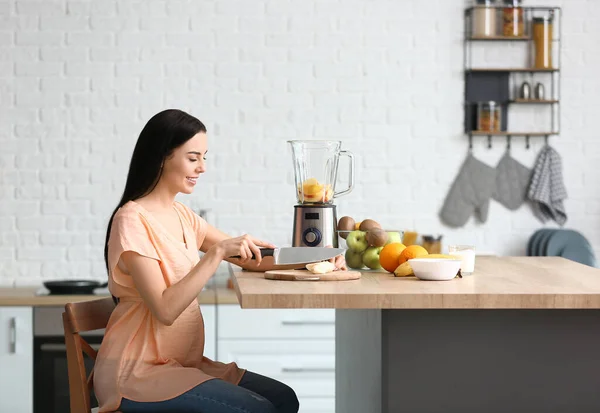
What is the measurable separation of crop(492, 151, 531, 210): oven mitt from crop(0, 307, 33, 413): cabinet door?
2315 mm

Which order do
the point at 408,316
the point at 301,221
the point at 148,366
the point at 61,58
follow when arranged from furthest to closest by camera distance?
1. the point at 61,58
2. the point at 301,221
3. the point at 148,366
4. the point at 408,316

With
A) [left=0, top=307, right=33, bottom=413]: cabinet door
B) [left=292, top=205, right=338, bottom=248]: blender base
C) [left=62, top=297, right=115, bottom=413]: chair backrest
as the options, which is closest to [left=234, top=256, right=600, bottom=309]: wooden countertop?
[left=292, top=205, right=338, bottom=248]: blender base

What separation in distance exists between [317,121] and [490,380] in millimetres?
2586

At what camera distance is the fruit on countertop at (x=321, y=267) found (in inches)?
80.0

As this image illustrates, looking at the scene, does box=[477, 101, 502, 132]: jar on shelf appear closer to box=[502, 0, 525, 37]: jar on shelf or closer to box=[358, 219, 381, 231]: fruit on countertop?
box=[502, 0, 525, 37]: jar on shelf

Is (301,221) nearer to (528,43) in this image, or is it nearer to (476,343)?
(476,343)

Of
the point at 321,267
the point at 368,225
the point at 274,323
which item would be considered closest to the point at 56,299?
the point at 274,323

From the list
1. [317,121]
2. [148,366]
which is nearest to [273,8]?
[317,121]

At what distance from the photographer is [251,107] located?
430 cm

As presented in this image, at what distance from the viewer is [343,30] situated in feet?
14.1

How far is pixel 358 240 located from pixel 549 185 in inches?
90.7

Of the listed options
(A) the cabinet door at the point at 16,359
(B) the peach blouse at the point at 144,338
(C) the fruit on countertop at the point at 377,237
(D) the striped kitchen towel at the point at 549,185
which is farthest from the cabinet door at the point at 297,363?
(C) the fruit on countertop at the point at 377,237

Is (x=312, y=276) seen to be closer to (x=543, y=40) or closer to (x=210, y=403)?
(x=210, y=403)

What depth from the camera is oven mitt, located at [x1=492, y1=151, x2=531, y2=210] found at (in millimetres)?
4352
